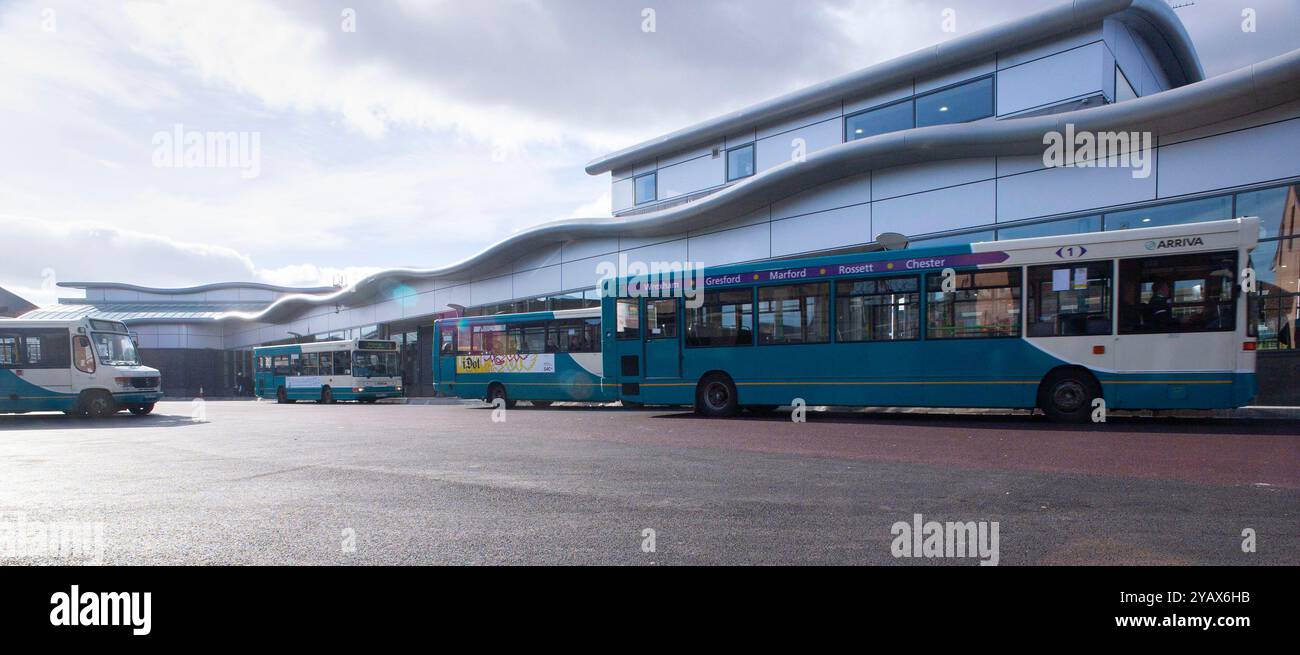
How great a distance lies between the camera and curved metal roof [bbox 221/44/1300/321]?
13.3m

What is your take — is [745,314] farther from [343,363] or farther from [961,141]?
[343,363]

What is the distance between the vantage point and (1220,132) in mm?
14180

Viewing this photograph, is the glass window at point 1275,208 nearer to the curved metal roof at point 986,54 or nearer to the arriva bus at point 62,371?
the curved metal roof at point 986,54

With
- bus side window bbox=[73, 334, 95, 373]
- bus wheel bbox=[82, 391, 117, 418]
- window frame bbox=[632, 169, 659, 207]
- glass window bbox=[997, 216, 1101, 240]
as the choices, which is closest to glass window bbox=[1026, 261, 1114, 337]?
glass window bbox=[997, 216, 1101, 240]

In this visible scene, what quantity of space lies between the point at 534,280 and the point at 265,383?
1496cm

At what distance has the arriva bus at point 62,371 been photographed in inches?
705

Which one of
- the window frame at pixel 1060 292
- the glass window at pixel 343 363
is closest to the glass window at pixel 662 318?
the window frame at pixel 1060 292

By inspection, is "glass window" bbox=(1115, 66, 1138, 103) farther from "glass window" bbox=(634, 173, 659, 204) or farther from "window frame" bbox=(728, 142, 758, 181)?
"glass window" bbox=(634, 173, 659, 204)

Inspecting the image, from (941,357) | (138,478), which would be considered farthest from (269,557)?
(941,357)

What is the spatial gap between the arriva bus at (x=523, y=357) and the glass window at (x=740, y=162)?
7.59 metres

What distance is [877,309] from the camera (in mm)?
12867

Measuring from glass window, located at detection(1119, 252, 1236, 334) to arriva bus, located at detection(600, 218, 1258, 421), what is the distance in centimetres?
2

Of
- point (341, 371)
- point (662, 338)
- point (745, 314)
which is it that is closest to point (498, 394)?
point (662, 338)

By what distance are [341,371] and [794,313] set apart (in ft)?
73.7
